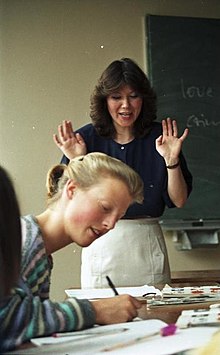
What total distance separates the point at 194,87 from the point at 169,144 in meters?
0.79

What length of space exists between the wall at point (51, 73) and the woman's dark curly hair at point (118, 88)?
483mm

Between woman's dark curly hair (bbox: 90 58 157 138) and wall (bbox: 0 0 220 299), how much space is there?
0.48 meters

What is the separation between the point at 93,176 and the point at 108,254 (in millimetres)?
566

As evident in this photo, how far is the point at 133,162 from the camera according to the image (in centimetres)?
170

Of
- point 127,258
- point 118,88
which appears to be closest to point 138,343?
point 127,258

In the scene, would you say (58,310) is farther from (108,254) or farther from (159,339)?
(108,254)

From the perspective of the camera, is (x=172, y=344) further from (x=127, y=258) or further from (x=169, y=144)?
(x=169, y=144)

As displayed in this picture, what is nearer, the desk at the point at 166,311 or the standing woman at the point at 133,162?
the desk at the point at 166,311

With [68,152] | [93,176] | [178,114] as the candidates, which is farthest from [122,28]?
[93,176]

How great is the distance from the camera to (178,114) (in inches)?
92.5

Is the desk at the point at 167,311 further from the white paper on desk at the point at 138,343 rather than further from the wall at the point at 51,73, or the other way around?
the wall at the point at 51,73

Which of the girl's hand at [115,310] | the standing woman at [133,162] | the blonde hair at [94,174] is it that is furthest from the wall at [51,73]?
the girl's hand at [115,310]

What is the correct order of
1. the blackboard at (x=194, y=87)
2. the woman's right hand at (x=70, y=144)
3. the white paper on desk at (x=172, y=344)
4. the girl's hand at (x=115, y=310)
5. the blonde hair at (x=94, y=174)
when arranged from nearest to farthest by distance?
the white paper on desk at (x=172, y=344), the girl's hand at (x=115, y=310), the blonde hair at (x=94, y=174), the woman's right hand at (x=70, y=144), the blackboard at (x=194, y=87)

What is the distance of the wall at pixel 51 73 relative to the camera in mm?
2154
